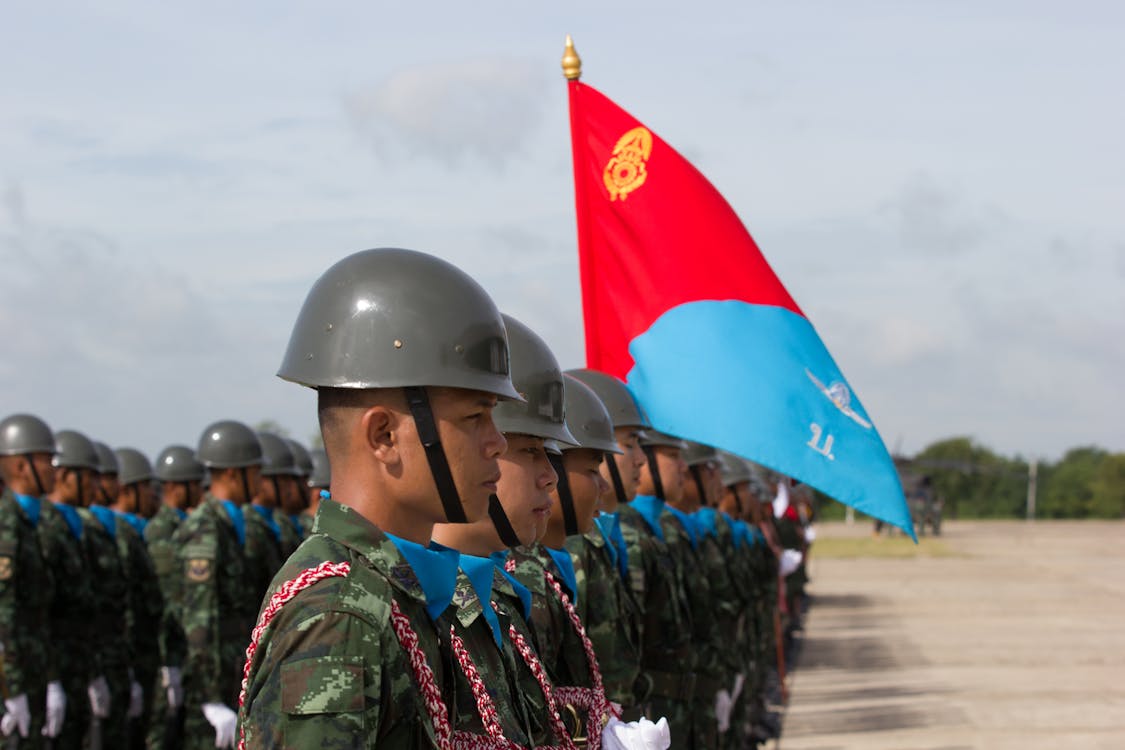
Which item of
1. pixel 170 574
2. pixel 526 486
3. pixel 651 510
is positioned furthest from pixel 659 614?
pixel 170 574

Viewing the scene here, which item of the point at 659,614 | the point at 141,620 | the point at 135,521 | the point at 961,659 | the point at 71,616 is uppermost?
the point at 135,521

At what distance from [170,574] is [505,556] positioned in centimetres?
610

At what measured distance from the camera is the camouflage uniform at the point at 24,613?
310 inches

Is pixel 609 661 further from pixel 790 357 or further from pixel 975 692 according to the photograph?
pixel 975 692

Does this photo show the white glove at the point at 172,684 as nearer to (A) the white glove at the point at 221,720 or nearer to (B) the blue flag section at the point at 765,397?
(A) the white glove at the point at 221,720

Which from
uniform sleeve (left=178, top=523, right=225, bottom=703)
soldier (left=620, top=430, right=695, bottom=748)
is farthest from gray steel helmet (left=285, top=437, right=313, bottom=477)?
Answer: soldier (left=620, top=430, right=695, bottom=748)

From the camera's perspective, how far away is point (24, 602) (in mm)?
8117

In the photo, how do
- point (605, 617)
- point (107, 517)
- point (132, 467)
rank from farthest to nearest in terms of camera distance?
point (132, 467)
point (107, 517)
point (605, 617)

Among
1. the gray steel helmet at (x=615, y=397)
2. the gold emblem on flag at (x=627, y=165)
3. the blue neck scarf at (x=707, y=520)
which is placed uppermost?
the gold emblem on flag at (x=627, y=165)

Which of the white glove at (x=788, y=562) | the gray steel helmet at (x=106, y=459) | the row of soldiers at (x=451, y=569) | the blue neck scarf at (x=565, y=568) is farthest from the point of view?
the white glove at (x=788, y=562)

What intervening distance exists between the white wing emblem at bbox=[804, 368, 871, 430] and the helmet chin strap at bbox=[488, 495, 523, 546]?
3472 millimetres

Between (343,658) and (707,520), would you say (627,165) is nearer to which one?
(707,520)

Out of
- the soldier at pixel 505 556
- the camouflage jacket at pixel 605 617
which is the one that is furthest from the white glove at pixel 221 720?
the soldier at pixel 505 556

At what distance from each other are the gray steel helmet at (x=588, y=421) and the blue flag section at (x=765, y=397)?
61.6 inches
